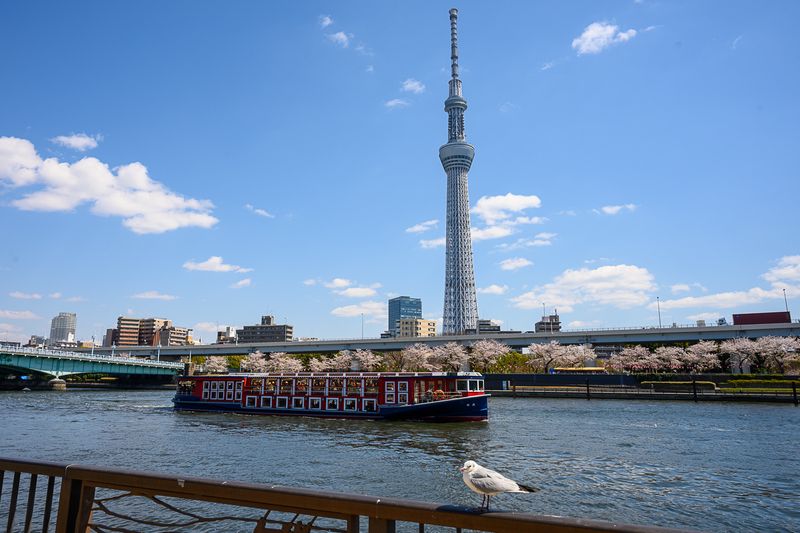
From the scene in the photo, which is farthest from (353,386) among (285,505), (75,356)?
(75,356)

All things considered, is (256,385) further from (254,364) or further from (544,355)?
(254,364)

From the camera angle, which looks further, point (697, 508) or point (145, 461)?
point (145, 461)

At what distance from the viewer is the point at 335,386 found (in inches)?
2411

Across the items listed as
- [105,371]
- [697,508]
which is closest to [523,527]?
[697,508]

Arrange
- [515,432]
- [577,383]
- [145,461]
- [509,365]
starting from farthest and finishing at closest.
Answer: [509,365] < [577,383] < [515,432] < [145,461]

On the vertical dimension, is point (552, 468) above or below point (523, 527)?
below

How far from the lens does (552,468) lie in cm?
3114

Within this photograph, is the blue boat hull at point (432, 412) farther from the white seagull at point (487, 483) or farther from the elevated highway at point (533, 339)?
the elevated highway at point (533, 339)

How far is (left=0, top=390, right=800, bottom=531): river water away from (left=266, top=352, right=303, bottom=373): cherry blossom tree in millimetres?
81296

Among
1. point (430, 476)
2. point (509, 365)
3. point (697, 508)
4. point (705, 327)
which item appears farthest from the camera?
point (509, 365)

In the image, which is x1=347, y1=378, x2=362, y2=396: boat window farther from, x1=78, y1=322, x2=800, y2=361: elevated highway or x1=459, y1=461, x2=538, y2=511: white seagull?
x1=78, y1=322, x2=800, y2=361: elevated highway

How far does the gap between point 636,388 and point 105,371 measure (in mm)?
106183

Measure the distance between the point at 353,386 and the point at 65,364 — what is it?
86897mm

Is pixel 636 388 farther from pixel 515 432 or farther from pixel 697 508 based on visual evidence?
pixel 697 508
